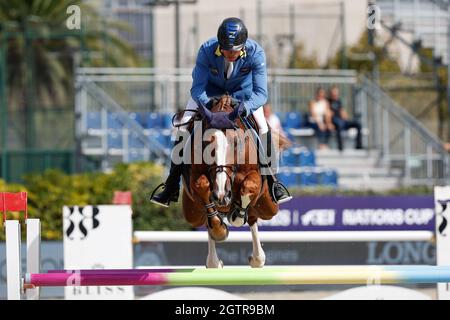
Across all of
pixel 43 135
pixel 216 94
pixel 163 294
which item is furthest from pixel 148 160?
pixel 216 94

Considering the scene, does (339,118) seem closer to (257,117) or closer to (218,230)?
(257,117)

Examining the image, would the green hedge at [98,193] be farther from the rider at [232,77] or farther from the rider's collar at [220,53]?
the rider's collar at [220,53]

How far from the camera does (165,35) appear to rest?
87.3 ft

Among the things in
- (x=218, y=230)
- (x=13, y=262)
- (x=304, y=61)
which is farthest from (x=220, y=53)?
(x=304, y=61)

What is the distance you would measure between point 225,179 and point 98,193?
23.5ft

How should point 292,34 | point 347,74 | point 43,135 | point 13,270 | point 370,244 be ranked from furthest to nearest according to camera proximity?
point 292,34 < point 347,74 < point 43,135 < point 370,244 < point 13,270

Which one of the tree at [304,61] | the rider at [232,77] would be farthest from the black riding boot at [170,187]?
the tree at [304,61]

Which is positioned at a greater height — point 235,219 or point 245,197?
point 245,197

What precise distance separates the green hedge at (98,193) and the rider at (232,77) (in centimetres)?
565

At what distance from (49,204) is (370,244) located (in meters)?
4.15

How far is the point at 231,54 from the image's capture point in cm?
755

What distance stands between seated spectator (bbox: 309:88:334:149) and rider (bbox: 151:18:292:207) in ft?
30.3

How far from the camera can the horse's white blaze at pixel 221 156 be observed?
707cm
